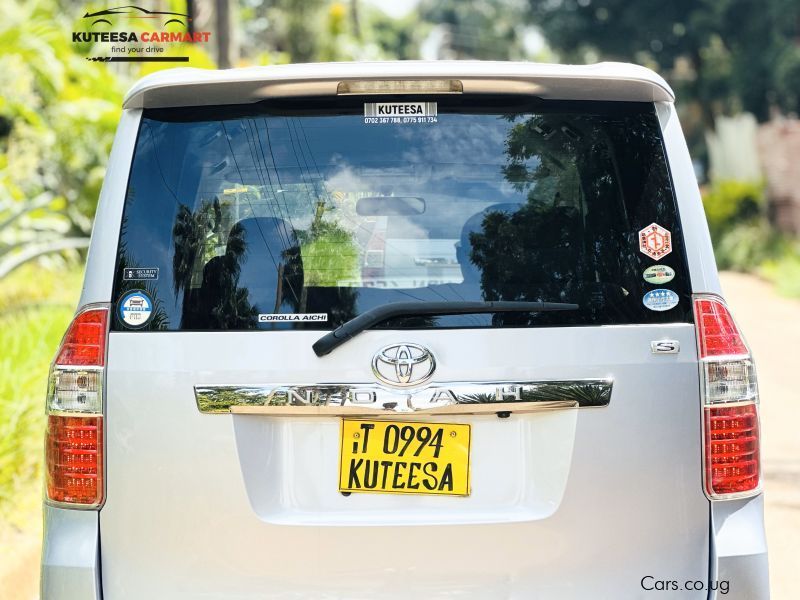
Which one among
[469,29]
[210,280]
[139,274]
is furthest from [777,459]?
[469,29]

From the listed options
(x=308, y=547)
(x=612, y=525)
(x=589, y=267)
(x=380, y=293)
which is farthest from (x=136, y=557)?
(x=589, y=267)

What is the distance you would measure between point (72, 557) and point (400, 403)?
957mm

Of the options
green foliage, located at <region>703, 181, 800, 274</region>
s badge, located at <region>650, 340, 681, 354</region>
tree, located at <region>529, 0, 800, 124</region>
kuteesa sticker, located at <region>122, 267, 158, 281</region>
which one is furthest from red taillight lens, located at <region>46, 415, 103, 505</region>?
tree, located at <region>529, 0, 800, 124</region>

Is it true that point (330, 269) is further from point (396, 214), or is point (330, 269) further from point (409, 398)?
point (409, 398)

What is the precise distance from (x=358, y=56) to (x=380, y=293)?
30.1 meters

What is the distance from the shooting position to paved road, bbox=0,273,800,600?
15.4ft

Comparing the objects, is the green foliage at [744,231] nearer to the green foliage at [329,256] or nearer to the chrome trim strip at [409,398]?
the chrome trim strip at [409,398]

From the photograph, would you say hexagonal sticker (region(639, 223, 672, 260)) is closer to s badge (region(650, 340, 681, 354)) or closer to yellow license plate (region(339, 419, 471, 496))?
s badge (region(650, 340, 681, 354))

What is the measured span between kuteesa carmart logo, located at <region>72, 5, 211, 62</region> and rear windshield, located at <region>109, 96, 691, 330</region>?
30.2 ft

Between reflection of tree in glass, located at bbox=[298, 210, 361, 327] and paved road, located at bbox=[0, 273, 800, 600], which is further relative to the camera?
paved road, located at bbox=[0, 273, 800, 600]

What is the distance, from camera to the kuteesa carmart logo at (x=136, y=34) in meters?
12.2

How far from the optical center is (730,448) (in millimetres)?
2715

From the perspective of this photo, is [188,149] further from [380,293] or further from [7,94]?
[7,94]

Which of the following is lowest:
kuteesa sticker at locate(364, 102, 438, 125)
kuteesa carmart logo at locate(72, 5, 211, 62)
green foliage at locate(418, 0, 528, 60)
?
kuteesa sticker at locate(364, 102, 438, 125)
